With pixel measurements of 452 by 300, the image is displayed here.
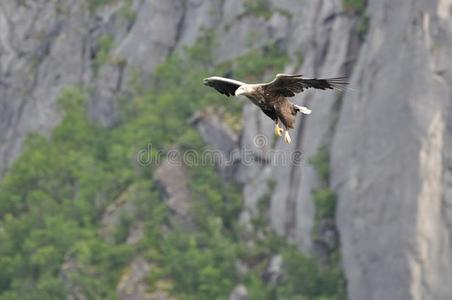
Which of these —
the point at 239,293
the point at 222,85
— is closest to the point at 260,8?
the point at 239,293

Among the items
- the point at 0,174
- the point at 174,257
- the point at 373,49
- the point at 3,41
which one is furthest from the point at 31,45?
the point at 373,49

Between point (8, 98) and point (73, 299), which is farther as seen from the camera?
point (8, 98)

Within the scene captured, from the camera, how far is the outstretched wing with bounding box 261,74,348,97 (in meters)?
29.9

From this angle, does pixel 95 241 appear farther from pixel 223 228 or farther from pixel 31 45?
pixel 31 45

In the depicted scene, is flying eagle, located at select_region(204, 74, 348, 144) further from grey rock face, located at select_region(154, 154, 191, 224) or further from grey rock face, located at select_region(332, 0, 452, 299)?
grey rock face, located at select_region(154, 154, 191, 224)

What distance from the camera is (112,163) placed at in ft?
373

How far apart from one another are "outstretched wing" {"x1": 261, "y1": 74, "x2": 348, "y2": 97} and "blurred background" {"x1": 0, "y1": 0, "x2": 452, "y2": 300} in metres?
42.5

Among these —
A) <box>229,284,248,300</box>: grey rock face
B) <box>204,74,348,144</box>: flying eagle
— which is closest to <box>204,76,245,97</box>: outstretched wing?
<box>204,74,348,144</box>: flying eagle

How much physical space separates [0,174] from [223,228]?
3629 centimetres

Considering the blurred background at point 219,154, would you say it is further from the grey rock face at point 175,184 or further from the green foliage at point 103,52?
the green foliage at point 103,52

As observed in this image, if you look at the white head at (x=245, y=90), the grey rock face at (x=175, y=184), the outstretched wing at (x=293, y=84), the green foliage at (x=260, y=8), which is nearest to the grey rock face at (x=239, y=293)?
the grey rock face at (x=175, y=184)

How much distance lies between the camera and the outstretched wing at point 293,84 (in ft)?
98.0

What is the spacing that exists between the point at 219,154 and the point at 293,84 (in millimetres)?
69756

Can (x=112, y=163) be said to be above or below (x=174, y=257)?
above
